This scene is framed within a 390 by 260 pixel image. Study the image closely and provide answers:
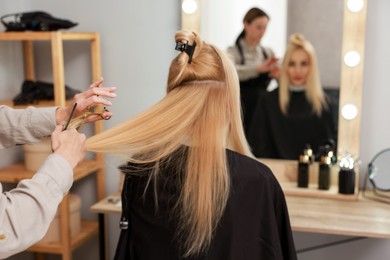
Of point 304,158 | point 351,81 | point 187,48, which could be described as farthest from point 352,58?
point 187,48

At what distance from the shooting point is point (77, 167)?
2207 mm

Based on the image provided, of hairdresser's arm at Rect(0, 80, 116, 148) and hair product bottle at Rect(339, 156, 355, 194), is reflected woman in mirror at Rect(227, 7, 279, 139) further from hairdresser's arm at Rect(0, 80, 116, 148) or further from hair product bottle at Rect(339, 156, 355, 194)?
hairdresser's arm at Rect(0, 80, 116, 148)

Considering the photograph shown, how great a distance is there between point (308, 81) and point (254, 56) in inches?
9.7

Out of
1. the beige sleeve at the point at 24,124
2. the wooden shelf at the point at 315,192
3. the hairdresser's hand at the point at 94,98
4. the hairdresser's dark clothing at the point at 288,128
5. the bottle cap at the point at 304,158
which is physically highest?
the hairdresser's hand at the point at 94,98

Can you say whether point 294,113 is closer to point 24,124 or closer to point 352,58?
point 352,58

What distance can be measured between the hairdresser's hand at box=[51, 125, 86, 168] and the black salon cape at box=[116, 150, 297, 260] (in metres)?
0.33

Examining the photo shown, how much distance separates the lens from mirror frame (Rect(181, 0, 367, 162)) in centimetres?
196

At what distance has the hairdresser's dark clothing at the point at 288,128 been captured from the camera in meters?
2.09

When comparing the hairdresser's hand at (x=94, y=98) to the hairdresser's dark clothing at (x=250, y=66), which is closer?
the hairdresser's hand at (x=94, y=98)

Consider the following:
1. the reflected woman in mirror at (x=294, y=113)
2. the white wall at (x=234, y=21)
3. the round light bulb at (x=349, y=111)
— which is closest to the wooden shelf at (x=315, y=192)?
the reflected woman in mirror at (x=294, y=113)

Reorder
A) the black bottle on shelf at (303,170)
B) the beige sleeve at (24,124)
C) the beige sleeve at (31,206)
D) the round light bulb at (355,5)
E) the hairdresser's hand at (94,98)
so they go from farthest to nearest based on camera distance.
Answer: the black bottle on shelf at (303,170), the round light bulb at (355,5), the beige sleeve at (24,124), the hairdresser's hand at (94,98), the beige sleeve at (31,206)

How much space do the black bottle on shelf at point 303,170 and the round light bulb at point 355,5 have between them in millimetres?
610

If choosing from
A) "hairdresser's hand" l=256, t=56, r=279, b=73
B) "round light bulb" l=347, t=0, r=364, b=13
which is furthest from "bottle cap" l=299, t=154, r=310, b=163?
"round light bulb" l=347, t=0, r=364, b=13

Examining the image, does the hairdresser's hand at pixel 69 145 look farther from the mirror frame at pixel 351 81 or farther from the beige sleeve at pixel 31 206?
the mirror frame at pixel 351 81
